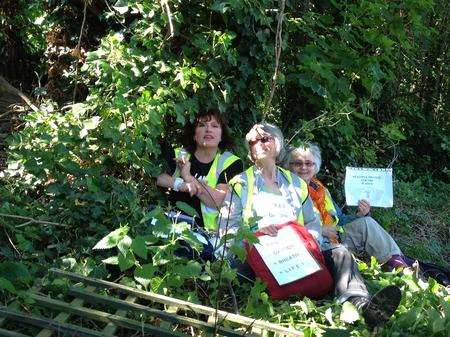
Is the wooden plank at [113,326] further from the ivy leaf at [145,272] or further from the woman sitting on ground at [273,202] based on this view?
the woman sitting on ground at [273,202]

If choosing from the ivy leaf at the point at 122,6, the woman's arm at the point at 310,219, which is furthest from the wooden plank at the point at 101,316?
the ivy leaf at the point at 122,6

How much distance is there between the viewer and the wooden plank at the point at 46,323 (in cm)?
293

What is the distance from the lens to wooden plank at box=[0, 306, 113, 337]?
293 centimetres

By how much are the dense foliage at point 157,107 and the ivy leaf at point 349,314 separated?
66mm

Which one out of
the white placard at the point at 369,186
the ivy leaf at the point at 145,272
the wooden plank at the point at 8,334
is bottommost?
the wooden plank at the point at 8,334

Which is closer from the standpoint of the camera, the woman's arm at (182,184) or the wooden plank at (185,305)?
the wooden plank at (185,305)

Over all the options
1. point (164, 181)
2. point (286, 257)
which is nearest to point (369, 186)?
point (286, 257)

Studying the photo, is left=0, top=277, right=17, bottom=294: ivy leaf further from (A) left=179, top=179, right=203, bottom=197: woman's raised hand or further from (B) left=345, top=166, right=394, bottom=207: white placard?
(B) left=345, top=166, right=394, bottom=207: white placard

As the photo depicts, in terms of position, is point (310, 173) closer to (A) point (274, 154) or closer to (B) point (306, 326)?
(A) point (274, 154)

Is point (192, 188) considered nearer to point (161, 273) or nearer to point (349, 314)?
point (161, 273)

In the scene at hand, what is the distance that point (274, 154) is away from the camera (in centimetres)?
434

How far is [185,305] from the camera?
3.18 m

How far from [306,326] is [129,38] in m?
2.78

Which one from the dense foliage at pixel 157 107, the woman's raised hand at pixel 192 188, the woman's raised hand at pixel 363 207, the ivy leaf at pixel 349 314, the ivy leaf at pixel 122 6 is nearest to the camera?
the ivy leaf at pixel 349 314
